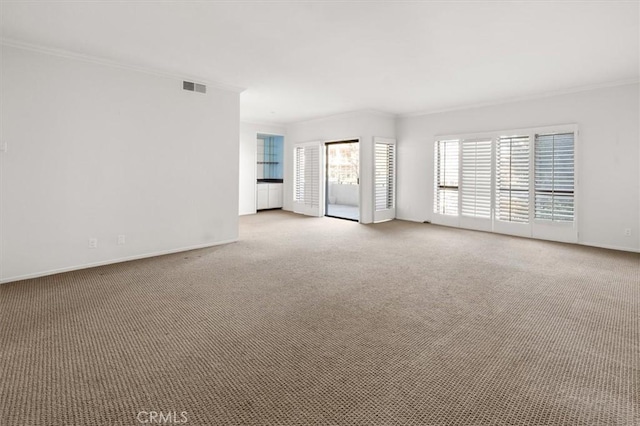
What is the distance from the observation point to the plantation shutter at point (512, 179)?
6.36 meters

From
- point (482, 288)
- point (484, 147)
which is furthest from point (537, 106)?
point (482, 288)

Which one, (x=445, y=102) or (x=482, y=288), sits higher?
(x=445, y=102)

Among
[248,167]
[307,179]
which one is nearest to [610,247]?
[307,179]

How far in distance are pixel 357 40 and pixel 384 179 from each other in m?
4.87

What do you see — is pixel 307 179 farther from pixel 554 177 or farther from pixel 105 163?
pixel 554 177

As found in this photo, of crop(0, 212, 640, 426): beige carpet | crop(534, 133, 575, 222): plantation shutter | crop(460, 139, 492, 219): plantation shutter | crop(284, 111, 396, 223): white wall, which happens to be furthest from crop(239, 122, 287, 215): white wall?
crop(534, 133, 575, 222): plantation shutter

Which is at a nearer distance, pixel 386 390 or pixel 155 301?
pixel 386 390

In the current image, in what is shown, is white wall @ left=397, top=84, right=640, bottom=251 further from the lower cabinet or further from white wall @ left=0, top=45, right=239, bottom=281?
the lower cabinet

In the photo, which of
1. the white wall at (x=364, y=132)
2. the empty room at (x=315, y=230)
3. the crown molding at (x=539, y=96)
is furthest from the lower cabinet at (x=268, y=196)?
the crown molding at (x=539, y=96)

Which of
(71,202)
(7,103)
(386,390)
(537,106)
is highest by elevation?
(537,106)

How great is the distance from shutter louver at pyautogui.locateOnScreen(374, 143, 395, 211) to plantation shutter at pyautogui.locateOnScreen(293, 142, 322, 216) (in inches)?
62.3

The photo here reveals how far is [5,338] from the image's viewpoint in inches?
100.0

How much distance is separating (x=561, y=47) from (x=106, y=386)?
5.34 m

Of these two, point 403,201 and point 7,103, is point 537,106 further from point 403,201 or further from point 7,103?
point 7,103
